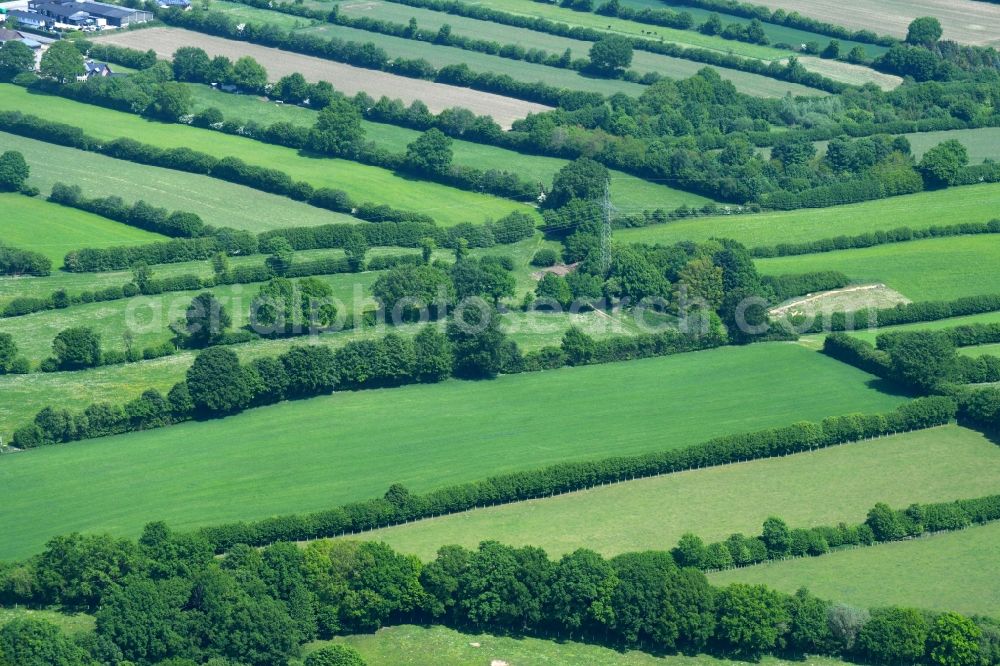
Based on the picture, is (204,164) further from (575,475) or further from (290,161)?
(575,475)

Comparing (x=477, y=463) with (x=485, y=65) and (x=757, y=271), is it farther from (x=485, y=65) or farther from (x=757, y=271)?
(x=485, y=65)

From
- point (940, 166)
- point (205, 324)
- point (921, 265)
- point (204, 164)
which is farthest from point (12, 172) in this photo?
point (940, 166)

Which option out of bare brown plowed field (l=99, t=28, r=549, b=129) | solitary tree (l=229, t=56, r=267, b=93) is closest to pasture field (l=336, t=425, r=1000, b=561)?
bare brown plowed field (l=99, t=28, r=549, b=129)

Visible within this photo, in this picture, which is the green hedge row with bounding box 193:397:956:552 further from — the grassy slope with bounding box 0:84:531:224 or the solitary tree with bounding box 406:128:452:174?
the solitary tree with bounding box 406:128:452:174

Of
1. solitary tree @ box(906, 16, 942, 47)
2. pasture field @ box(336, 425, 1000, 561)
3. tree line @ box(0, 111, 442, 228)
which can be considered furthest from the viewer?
solitary tree @ box(906, 16, 942, 47)

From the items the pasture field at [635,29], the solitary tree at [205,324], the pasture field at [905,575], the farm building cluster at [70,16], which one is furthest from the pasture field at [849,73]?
the pasture field at [905,575]
